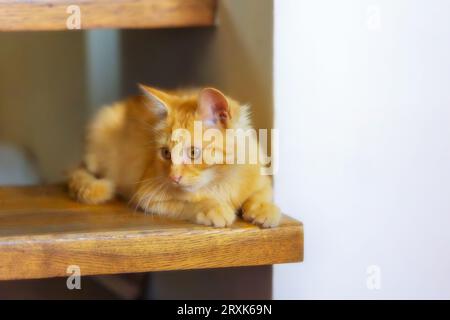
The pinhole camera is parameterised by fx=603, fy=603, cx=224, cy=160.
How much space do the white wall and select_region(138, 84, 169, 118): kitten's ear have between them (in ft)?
0.79

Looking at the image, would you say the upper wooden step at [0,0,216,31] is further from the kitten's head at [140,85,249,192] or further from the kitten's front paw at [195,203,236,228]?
the kitten's front paw at [195,203,236,228]

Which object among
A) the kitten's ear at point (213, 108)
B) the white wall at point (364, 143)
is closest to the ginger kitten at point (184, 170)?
the kitten's ear at point (213, 108)

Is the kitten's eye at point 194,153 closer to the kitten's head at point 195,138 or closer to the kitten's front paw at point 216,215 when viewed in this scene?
the kitten's head at point 195,138

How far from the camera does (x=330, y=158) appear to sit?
1324 mm

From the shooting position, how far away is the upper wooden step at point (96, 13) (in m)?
A: 1.36

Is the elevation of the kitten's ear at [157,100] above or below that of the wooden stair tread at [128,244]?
above

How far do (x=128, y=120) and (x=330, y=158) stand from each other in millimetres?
507

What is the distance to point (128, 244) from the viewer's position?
44.6 inches

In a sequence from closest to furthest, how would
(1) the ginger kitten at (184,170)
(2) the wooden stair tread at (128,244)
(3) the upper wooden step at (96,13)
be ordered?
1. (2) the wooden stair tread at (128,244)
2. (1) the ginger kitten at (184,170)
3. (3) the upper wooden step at (96,13)

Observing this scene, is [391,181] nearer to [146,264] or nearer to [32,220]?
[146,264]

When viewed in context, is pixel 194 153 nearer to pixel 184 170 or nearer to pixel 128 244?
pixel 184 170

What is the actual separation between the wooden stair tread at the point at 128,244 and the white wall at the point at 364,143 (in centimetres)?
16

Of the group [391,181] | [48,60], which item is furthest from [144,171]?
[48,60]

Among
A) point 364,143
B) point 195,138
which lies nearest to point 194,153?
point 195,138
